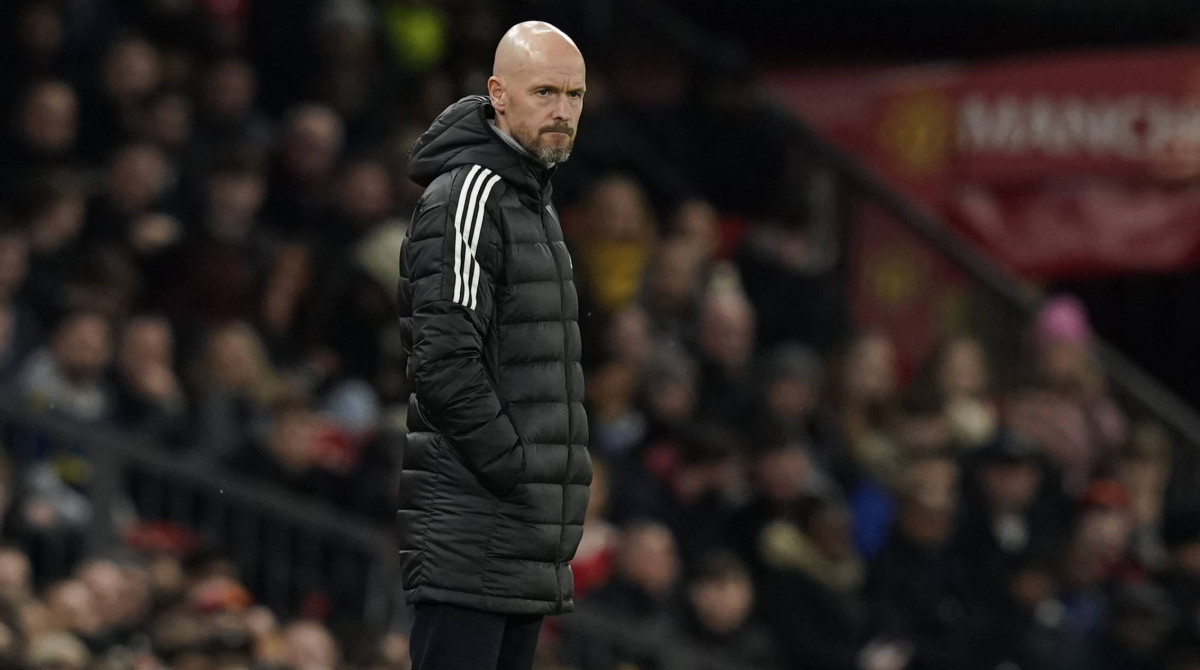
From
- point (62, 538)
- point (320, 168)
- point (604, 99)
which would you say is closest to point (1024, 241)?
point (604, 99)

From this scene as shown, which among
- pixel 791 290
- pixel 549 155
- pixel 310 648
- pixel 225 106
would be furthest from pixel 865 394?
pixel 549 155

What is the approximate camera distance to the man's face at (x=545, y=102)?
14.2ft

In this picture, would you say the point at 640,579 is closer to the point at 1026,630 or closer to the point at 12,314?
the point at 1026,630

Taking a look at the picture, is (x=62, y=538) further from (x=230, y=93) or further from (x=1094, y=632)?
(x=1094, y=632)

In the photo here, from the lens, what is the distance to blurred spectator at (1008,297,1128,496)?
10992mm

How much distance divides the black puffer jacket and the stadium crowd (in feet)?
9.34

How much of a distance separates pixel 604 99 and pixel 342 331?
3210 millimetres

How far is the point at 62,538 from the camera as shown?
717 cm

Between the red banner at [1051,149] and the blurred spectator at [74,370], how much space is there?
6067 millimetres

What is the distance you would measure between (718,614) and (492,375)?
4.86 meters

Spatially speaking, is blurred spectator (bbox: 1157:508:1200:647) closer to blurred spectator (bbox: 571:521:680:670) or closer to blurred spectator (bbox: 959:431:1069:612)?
blurred spectator (bbox: 959:431:1069:612)

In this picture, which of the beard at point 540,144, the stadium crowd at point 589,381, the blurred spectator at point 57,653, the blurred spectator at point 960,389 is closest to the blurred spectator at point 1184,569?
the stadium crowd at point 589,381

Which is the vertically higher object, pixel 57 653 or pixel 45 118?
pixel 45 118

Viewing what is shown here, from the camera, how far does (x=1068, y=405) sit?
11.1m
